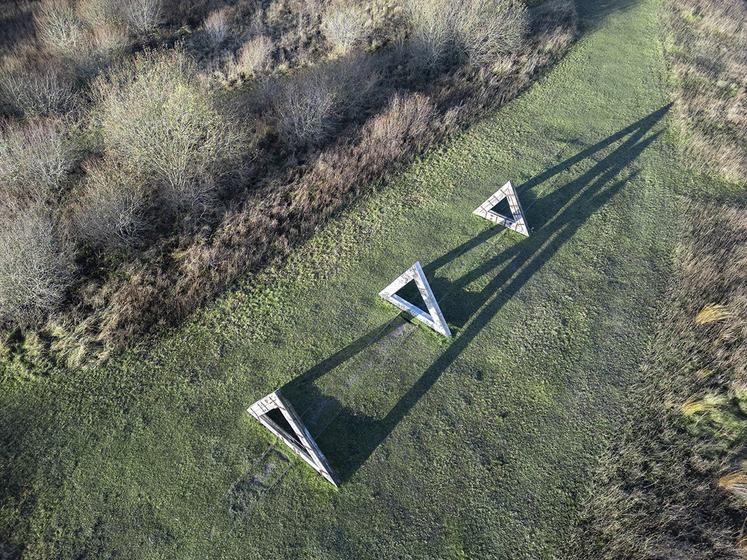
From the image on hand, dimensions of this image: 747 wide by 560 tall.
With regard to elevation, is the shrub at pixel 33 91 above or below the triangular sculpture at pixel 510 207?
above

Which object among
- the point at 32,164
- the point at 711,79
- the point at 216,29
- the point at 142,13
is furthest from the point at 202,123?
the point at 711,79

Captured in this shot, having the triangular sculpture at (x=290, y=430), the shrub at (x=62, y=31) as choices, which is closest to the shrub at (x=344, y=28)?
the shrub at (x=62, y=31)

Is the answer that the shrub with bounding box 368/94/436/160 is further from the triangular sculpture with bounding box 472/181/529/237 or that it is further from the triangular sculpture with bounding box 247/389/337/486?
the triangular sculpture with bounding box 247/389/337/486

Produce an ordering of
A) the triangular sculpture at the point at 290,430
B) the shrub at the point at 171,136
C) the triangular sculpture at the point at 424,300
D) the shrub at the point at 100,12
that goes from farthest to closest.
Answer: the shrub at the point at 100,12
the shrub at the point at 171,136
the triangular sculpture at the point at 424,300
the triangular sculpture at the point at 290,430

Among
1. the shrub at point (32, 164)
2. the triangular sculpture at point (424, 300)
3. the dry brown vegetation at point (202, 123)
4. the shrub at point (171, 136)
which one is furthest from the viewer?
the shrub at point (32, 164)

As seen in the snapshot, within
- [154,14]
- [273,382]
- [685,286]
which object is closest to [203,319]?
[273,382]

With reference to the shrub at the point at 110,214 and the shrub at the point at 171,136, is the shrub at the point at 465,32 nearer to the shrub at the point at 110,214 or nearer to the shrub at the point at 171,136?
the shrub at the point at 171,136

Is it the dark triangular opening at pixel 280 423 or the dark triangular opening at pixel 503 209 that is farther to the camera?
the dark triangular opening at pixel 503 209
